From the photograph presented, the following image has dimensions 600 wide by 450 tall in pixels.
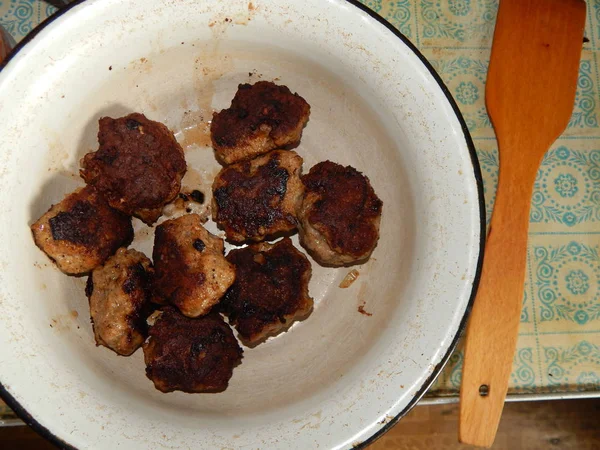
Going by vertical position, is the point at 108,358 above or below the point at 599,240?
below

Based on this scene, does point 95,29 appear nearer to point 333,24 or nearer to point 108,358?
point 333,24

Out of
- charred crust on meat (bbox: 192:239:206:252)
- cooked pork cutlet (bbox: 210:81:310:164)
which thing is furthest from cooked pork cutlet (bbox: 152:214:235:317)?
cooked pork cutlet (bbox: 210:81:310:164)

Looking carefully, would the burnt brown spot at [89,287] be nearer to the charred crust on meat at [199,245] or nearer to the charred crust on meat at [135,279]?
the charred crust on meat at [135,279]

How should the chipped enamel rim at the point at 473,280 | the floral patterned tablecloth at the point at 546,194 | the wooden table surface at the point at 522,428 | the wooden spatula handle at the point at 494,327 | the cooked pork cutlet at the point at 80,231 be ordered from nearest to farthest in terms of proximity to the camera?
the chipped enamel rim at the point at 473,280 → the cooked pork cutlet at the point at 80,231 → the wooden spatula handle at the point at 494,327 → the floral patterned tablecloth at the point at 546,194 → the wooden table surface at the point at 522,428

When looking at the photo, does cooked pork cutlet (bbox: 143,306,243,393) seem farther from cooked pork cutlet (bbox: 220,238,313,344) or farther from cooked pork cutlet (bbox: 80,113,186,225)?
cooked pork cutlet (bbox: 80,113,186,225)

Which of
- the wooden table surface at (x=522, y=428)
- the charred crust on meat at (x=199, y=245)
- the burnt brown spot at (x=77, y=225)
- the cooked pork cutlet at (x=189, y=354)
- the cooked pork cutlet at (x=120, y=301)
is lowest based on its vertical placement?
the wooden table surface at (x=522, y=428)

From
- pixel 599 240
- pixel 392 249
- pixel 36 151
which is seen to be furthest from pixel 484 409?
pixel 36 151

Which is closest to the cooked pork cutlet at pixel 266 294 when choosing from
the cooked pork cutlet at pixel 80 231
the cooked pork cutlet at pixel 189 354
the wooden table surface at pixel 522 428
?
the cooked pork cutlet at pixel 189 354
